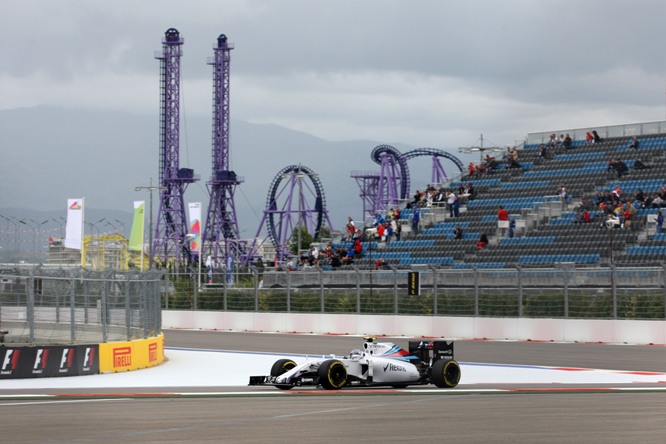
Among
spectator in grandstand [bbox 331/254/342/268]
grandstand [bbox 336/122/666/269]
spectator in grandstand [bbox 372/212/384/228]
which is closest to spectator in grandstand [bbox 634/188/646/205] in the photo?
grandstand [bbox 336/122/666/269]

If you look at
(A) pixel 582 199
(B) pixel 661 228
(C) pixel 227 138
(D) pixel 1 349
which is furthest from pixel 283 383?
(C) pixel 227 138

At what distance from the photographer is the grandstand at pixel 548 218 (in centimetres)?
4722

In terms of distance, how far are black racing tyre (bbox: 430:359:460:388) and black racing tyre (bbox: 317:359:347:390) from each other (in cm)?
159

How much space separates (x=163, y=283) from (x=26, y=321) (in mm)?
28232

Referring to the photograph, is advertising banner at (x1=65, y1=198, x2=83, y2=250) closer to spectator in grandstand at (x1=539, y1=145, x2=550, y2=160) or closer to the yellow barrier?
spectator in grandstand at (x1=539, y1=145, x2=550, y2=160)

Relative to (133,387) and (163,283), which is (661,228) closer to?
(163,283)

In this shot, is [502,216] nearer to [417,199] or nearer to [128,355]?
[417,199]

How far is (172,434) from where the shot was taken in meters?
12.5

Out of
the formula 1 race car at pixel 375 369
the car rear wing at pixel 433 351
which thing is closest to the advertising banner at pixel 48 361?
the formula 1 race car at pixel 375 369

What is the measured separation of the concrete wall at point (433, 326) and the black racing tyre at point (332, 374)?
16.9 meters

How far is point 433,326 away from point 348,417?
2541cm

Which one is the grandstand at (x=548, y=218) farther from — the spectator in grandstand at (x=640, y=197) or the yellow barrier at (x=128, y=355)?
the yellow barrier at (x=128, y=355)

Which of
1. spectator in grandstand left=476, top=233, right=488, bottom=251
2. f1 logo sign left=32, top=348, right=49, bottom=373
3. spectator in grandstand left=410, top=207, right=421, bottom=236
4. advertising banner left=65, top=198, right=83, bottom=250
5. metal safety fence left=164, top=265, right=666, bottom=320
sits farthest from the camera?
advertising banner left=65, top=198, right=83, bottom=250

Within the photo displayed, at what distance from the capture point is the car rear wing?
65.6 ft
